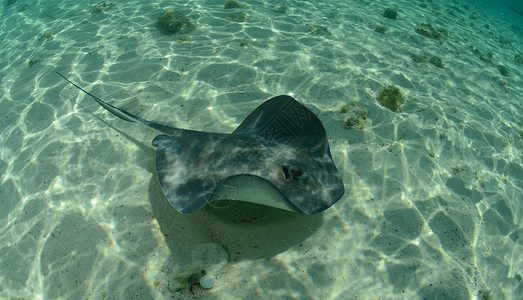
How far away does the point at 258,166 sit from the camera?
3.19 metres

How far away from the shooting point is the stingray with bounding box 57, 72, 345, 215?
9.27ft

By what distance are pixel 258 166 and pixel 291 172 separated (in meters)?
0.41

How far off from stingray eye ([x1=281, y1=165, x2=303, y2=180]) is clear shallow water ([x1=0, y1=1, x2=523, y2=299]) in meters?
0.82

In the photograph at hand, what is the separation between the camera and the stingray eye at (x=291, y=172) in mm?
3127

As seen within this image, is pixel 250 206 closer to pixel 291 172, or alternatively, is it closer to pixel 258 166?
pixel 258 166

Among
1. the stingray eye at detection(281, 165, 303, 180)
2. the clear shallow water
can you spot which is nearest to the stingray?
the stingray eye at detection(281, 165, 303, 180)

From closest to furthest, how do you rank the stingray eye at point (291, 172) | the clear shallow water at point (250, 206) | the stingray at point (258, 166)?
the stingray at point (258, 166), the stingray eye at point (291, 172), the clear shallow water at point (250, 206)

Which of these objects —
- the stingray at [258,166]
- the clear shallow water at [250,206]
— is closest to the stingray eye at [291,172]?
the stingray at [258,166]

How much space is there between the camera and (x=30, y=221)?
12.9 ft

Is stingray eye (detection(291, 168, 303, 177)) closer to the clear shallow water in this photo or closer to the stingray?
the stingray

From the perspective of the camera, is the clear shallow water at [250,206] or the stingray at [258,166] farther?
the clear shallow water at [250,206]

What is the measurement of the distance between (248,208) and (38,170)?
3.88m

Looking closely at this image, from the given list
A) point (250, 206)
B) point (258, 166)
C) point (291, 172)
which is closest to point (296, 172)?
point (291, 172)

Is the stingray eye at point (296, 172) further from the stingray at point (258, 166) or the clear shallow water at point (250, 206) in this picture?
the clear shallow water at point (250, 206)
